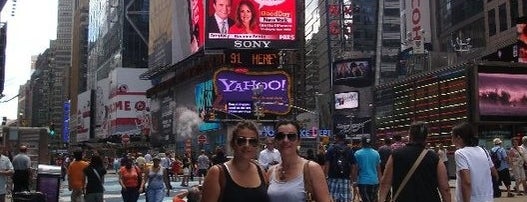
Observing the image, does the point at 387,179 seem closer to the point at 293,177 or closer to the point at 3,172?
the point at 293,177

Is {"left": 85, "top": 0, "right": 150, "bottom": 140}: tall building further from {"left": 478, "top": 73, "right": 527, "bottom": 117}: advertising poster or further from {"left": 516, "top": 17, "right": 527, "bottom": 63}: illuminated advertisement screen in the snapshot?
{"left": 478, "top": 73, "right": 527, "bottom": 117}: advertising poster

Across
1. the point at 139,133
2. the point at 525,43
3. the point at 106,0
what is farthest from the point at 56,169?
the point at 106,0

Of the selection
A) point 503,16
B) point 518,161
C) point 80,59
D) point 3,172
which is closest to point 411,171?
point 3,172

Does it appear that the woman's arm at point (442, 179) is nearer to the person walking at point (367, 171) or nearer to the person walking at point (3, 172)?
the person walking at point (367, 171)

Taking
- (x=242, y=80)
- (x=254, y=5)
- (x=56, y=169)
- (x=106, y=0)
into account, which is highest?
(x=106, y=0)

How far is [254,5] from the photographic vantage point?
5797cm

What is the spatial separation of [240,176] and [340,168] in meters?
8.41

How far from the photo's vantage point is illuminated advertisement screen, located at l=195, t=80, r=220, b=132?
196 ft

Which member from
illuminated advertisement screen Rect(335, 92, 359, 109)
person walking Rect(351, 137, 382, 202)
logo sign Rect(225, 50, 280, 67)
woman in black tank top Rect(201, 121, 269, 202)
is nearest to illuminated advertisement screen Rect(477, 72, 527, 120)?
person walking Rect(351, 137, 382, 202)

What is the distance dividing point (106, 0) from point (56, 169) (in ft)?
373

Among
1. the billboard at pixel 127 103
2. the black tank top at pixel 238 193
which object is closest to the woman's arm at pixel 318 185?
the black tank top at pixel 238 193

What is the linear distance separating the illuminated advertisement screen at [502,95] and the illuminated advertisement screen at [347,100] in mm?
52519

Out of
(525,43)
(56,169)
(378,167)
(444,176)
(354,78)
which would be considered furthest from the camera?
(354,78)

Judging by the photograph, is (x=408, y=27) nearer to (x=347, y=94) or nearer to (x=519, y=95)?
(x=347, y=94)
